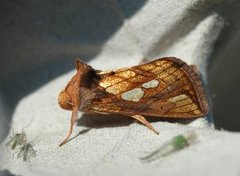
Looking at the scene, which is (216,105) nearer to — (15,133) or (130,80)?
(130,80)

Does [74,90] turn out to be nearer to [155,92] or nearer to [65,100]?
[65,100]

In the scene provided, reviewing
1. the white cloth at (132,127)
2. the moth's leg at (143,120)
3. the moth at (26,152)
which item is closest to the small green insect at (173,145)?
the white cloth at (132,127)

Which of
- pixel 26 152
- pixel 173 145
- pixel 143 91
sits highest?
pixel 143 91

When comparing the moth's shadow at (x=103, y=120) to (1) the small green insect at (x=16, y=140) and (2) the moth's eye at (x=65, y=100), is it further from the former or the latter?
(1) the small green insect at (x=16, y=140)

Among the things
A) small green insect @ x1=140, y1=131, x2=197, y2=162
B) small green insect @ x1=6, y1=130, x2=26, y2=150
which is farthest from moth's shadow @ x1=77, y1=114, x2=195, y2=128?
small green insect @ x1=140, y1=131, x2=197, y2=162

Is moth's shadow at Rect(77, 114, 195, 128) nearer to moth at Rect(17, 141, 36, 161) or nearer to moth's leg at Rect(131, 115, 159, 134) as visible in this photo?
moth's leg at Rect(131, 115, 159, 134)

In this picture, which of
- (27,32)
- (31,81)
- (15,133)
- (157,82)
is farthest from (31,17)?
(157,82)

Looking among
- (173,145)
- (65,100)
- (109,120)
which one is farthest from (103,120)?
(173,145)

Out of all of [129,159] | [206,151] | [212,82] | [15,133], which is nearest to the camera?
[206,151]
